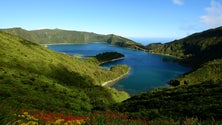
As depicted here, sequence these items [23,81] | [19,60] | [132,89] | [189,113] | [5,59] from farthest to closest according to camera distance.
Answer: [132,89]
[19,60]
[5,59]
[23,81]
[189,113]

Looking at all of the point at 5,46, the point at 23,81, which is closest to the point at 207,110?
the point at 23,81

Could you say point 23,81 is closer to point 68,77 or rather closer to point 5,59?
point 5,59

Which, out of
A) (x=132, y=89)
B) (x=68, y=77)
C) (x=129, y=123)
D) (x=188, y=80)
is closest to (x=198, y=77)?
(x=188, y=80)

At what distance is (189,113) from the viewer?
114 ft

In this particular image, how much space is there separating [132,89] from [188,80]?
126 ft

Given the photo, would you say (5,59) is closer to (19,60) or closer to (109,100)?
(19,60)

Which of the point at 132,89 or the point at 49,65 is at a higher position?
the point at 49,65

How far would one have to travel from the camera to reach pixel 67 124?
12.3 meters

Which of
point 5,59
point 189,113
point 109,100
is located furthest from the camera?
point 5,59

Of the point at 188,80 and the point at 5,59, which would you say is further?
the point at 188,80

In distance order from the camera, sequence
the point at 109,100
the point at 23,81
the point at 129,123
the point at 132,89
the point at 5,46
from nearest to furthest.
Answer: the point at 129,123
the point at 23,81
the point at 109,100
the point at 5,46
the point at 132,89

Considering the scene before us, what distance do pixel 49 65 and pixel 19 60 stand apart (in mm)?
21977

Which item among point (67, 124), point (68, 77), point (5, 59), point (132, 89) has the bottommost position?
point (132, 89)

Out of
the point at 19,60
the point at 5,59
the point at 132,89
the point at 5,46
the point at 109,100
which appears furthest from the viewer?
the point at 132,89
